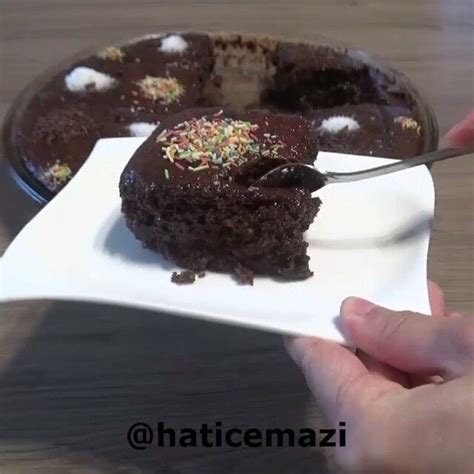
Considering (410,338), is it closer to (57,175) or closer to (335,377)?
(335,377)

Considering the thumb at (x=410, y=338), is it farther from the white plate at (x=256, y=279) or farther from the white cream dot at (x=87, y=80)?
the white cream dot at (x=87, y=80)

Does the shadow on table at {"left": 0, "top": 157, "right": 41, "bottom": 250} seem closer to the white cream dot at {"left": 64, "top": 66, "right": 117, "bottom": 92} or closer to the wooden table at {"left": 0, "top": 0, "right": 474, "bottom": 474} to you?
the wooden table at {"left": 0, "top": 0, "right": 474, "bottom": 474}

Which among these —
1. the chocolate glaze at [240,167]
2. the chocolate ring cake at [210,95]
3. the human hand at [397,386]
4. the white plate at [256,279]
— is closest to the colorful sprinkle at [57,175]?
the chocolate ring cake at [210,95]

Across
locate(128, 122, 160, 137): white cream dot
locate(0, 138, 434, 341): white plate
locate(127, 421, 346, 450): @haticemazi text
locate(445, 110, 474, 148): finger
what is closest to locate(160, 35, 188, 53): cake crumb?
locate(128, 122, 160, 137): white cream dot

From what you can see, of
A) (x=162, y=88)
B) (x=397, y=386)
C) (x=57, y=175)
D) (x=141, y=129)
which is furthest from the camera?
(x=162, y=88)

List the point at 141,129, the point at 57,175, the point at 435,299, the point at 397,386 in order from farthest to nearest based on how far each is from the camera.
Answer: the point at 141,129 → the point at 57,175 → the point at 435,299 → the point at 397,386

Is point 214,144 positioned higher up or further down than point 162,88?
higher up

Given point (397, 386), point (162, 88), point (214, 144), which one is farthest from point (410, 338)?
point (162, 88)
